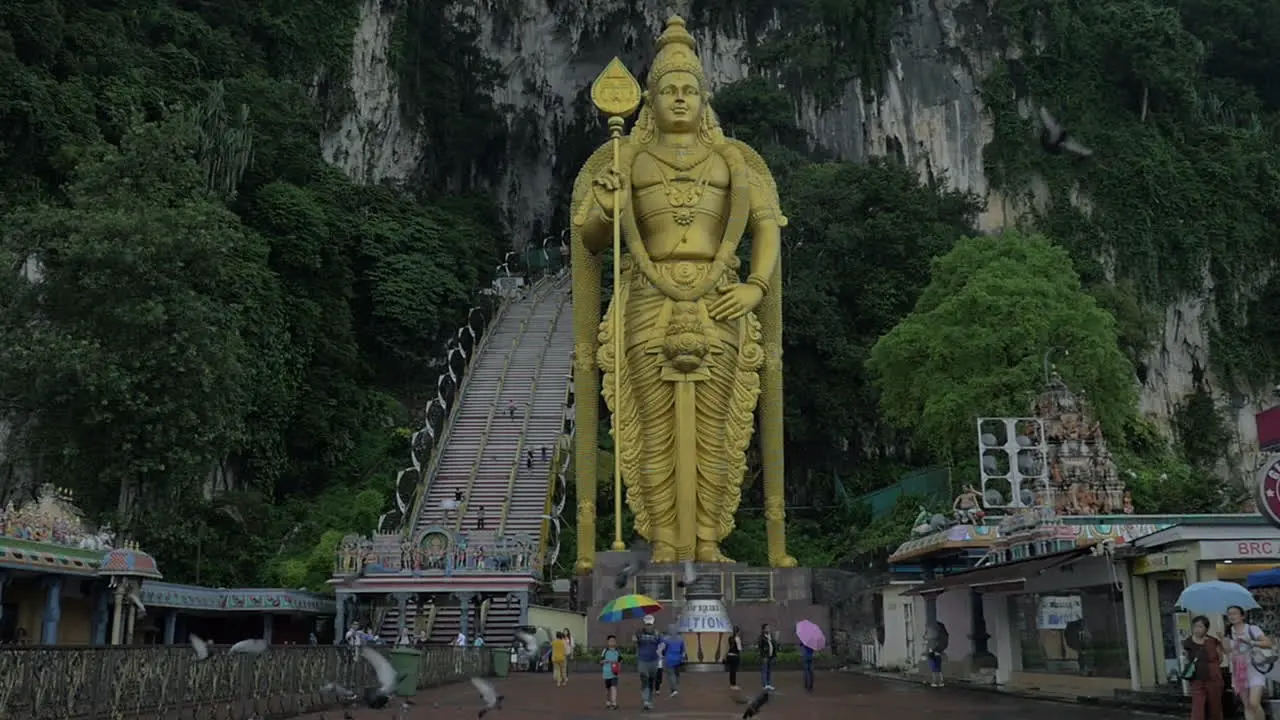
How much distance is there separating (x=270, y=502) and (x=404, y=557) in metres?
7.11

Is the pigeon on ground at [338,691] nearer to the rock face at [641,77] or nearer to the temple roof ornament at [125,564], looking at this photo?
the temple roof ornament at [125,564]

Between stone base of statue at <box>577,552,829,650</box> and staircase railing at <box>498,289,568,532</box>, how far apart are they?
3665mm

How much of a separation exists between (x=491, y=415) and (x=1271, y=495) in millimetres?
19645

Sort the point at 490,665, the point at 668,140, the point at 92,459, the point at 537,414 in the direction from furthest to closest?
the point at 537,414 → the point at 92,459 → the point at 668,140 → the point at 490,665

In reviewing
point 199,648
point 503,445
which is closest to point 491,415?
point 503,445

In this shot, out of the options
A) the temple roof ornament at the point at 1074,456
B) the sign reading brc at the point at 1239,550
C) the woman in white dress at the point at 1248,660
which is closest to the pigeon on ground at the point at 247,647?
the woman in white dress at the point at 1248,660

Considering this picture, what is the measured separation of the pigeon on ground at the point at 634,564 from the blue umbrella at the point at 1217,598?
7647mm

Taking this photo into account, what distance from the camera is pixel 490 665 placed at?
13.7 metres

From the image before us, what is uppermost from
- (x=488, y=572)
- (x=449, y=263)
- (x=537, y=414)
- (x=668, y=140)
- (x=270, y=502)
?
(x=449, y=263)

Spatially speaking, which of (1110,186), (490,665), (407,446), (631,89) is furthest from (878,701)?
(1110,186)

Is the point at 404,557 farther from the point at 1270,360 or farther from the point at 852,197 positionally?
the point at 1270,360

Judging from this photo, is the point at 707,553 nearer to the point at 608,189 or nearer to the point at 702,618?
the point at 702,618

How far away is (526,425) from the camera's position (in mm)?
24016

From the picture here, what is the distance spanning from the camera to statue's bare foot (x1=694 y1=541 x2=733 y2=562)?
15336mm
